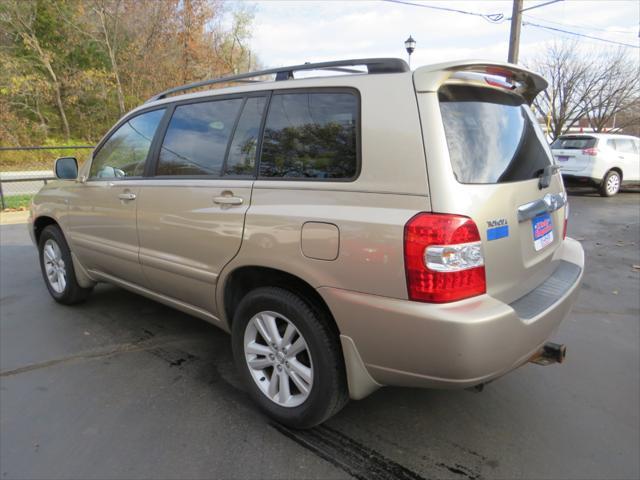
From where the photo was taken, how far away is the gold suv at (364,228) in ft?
6.46

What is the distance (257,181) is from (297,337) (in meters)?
0.87

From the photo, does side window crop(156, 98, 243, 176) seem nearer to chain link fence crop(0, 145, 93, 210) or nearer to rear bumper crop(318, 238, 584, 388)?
rear bumper crop(318, 238, 584, 388)

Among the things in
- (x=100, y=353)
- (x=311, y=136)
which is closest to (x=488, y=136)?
(x=311, y=136)

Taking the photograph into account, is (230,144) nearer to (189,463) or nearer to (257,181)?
(257,181)

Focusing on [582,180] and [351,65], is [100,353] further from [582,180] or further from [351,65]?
[582,180]

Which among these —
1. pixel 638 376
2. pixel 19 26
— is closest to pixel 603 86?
pixel 638 376

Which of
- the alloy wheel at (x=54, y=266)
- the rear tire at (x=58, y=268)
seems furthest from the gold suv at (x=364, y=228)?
the alloy wheel at (x=54, y=266)

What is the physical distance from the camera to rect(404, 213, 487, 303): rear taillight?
192cm

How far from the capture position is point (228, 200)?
8.66 feet

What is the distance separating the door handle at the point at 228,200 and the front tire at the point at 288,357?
0.50 metres

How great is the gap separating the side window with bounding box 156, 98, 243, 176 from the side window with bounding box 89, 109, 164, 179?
0.25 metres

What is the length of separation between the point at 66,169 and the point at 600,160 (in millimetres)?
12141

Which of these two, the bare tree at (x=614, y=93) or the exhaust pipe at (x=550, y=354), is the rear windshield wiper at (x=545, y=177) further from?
the bare tree at (x=614, y=93)

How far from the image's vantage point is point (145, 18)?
18.3 metres
